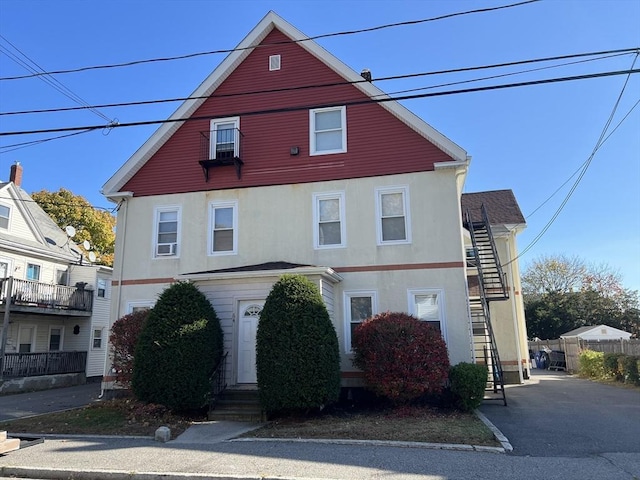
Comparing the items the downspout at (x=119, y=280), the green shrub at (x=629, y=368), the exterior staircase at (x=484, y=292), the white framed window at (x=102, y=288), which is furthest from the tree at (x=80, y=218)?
the green shrub at (x=629, y=368)

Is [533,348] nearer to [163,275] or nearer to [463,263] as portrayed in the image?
[463,263]

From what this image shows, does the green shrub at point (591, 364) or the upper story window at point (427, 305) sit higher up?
the upper story window at point (427, 305)

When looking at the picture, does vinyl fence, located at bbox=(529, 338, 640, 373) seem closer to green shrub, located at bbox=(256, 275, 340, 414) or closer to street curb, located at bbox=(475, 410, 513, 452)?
street curb, located at bbox=(475, 410, 513, 452)

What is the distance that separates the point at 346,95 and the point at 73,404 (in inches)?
513

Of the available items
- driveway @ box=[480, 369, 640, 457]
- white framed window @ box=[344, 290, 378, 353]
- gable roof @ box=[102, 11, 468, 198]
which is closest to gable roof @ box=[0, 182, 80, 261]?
gable roof @ box=[102, 11, 468, 198]

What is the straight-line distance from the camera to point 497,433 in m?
9.22

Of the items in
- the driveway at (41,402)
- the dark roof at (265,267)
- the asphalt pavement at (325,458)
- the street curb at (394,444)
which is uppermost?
the dark roof at (265,267)

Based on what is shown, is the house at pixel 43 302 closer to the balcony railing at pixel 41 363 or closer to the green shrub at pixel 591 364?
the balcony railing at pixel 41 363

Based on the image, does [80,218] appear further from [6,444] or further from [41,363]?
[6,444]

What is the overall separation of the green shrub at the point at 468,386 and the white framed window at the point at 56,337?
21.8 metres

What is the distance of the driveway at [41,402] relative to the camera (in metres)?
14.1

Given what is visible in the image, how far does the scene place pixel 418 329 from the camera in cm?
1141

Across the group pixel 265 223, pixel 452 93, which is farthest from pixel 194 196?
pixel 452 93

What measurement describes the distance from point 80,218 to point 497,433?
38134 millimetres
